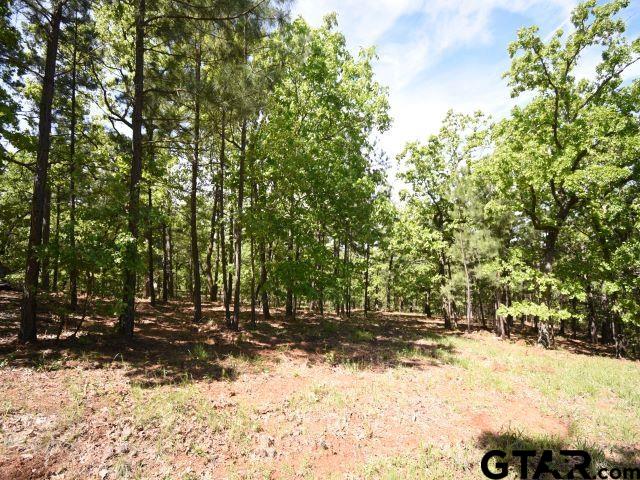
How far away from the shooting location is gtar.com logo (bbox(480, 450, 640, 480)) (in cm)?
561

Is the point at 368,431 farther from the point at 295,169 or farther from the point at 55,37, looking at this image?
the point at 55,37

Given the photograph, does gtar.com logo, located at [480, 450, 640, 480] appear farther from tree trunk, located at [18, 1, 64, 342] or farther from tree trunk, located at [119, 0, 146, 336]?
tree trunk, located at [18, 1, 64, 342]

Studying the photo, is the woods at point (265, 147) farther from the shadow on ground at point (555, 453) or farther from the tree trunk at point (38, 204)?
the shadow on ground at point (555, 453)

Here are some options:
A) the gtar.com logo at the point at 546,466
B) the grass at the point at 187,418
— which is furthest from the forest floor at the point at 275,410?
the gtar.com logo at the point at 546,466

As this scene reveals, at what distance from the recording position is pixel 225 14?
32.6ft

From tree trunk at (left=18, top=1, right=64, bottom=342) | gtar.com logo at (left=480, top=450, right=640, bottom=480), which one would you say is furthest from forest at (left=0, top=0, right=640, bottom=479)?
gtar.com logo at (left=480, top=450, right=640, bottom=480)

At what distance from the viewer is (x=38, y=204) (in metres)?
9.34

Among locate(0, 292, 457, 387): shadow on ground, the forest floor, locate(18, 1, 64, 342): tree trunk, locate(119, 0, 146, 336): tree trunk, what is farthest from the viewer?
locate(119, 0, 146, 336): tree trunk

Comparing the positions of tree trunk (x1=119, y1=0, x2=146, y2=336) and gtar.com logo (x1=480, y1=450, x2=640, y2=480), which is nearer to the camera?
gtar.com logo (x1=480, y1=450, x2=640, y2=480)

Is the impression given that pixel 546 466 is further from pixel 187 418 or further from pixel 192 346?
pixel 192 346

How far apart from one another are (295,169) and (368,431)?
1020 centimetres

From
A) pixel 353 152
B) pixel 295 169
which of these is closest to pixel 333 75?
pixel 353 152

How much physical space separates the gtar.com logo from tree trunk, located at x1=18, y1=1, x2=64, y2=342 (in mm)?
12049

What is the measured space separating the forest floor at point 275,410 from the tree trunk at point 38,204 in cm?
73
